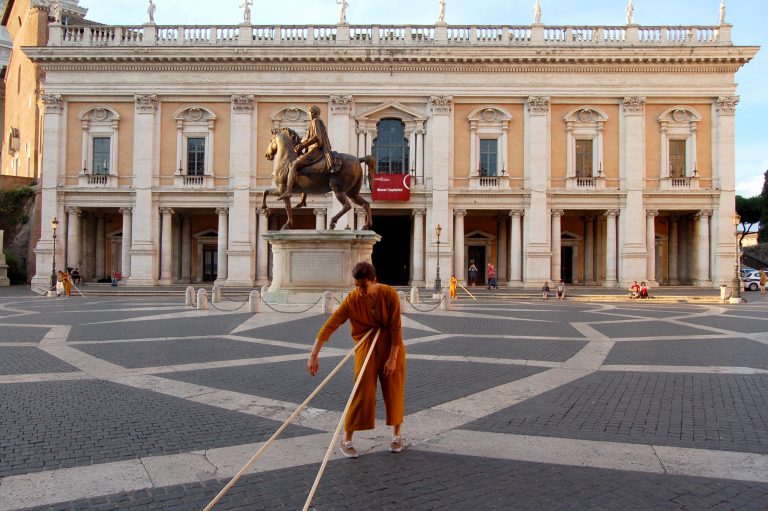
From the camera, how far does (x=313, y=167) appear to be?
639 inches

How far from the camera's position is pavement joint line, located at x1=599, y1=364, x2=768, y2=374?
8133 millimetres

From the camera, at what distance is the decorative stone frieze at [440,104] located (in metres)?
35.8

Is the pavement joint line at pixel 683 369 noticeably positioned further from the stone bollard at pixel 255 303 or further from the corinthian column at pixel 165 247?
the corinthian column at pixel 165 247

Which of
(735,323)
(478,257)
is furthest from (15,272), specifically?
(735,323)

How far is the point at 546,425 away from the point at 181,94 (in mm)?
36560

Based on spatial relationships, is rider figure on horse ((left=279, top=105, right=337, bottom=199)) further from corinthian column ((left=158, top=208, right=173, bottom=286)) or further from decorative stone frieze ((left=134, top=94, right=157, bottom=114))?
decorative stone frieze ((left=134, top=94, right=157, bottom=114))

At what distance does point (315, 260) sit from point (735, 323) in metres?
12.5

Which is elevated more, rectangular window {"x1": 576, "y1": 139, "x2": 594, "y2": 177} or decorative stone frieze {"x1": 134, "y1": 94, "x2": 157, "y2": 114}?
decorative stone frieze {"x1": 134, "y1": 94, "x2": 157, "y2": 114}

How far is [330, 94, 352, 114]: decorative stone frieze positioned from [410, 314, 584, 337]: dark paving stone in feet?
75.3

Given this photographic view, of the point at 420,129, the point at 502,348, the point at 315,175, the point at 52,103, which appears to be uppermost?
the point at 52,103

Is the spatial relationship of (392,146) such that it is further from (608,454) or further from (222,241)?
(608,454)

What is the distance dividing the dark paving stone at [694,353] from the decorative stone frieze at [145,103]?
34.3 m

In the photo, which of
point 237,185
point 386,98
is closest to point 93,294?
point 237,185

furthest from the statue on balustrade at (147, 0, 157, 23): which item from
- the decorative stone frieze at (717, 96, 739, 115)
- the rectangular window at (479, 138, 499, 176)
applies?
the decorative stone frieze at (717, 96, 739, 115)
